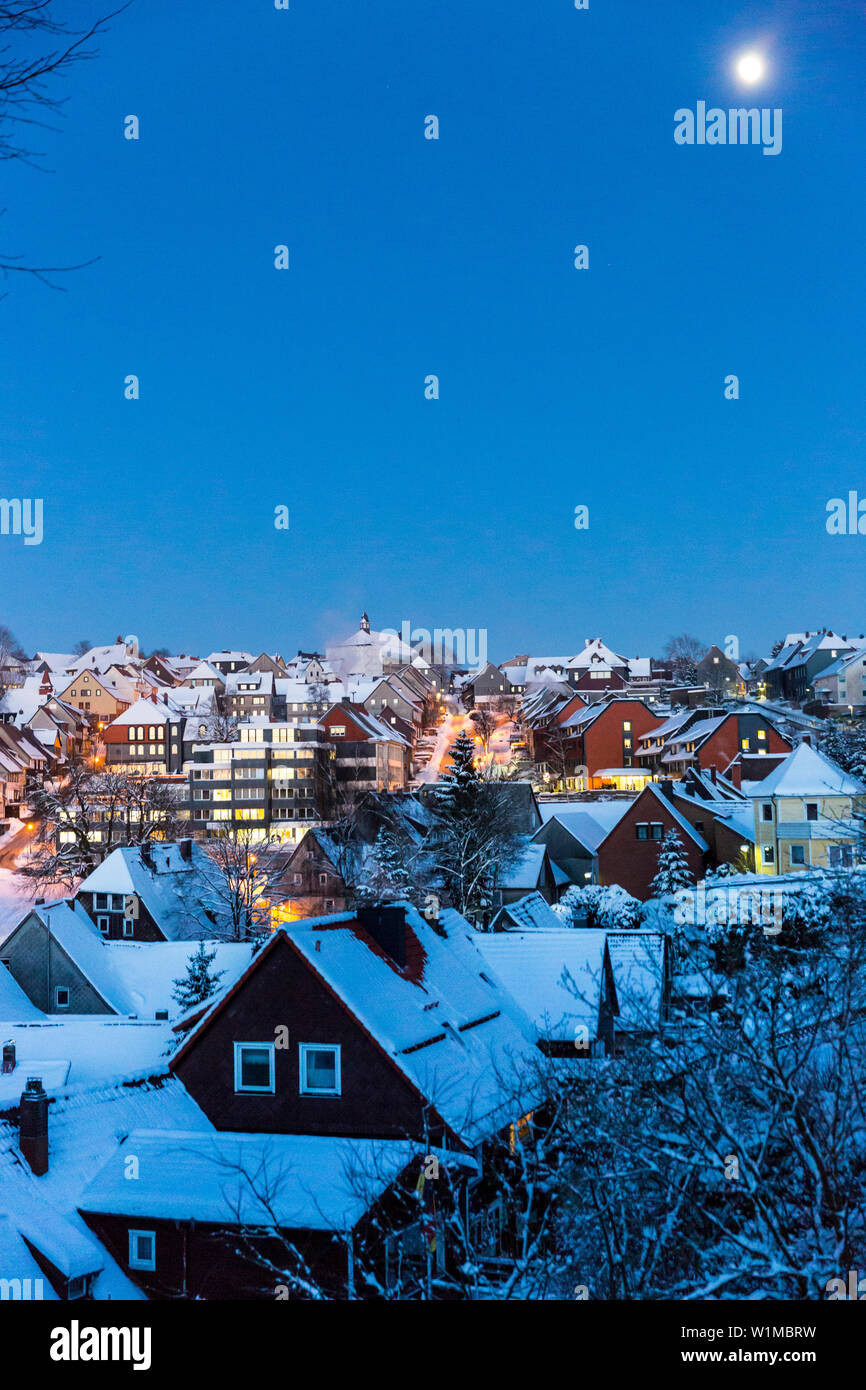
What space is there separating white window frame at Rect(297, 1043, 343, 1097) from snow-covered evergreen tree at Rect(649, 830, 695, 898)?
417 inches

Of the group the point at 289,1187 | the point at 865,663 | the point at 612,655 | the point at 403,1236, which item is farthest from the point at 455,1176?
the point at 612,655

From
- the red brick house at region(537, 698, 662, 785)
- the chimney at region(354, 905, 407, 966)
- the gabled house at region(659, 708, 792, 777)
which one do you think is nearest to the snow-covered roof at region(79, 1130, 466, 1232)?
the chimney at region(354, 905, 407, 966)

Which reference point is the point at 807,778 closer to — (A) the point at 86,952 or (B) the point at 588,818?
(B) the point at 588,818


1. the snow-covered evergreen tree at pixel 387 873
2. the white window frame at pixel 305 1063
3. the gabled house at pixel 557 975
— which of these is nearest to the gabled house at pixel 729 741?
the snow-covered evergreen tree at pixel 387 873

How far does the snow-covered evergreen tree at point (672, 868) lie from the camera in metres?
16.2

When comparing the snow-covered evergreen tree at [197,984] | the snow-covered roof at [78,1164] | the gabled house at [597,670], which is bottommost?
the snow-covered roof at [78,1164]

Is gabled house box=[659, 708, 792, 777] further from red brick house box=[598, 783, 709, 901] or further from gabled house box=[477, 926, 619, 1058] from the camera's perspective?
gabled house box=[477, 926, 619, 1058]

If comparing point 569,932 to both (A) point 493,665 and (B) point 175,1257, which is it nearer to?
(B) point 175,1257

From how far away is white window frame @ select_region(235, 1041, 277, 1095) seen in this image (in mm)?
6301

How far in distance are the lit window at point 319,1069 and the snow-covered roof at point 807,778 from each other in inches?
387

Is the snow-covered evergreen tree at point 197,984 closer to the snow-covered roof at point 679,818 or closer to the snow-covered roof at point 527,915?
the snow-covered roof at point 527,915

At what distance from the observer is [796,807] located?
14555 millimetres

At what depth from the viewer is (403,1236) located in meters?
4.86

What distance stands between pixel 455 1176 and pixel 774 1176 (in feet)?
7.38
